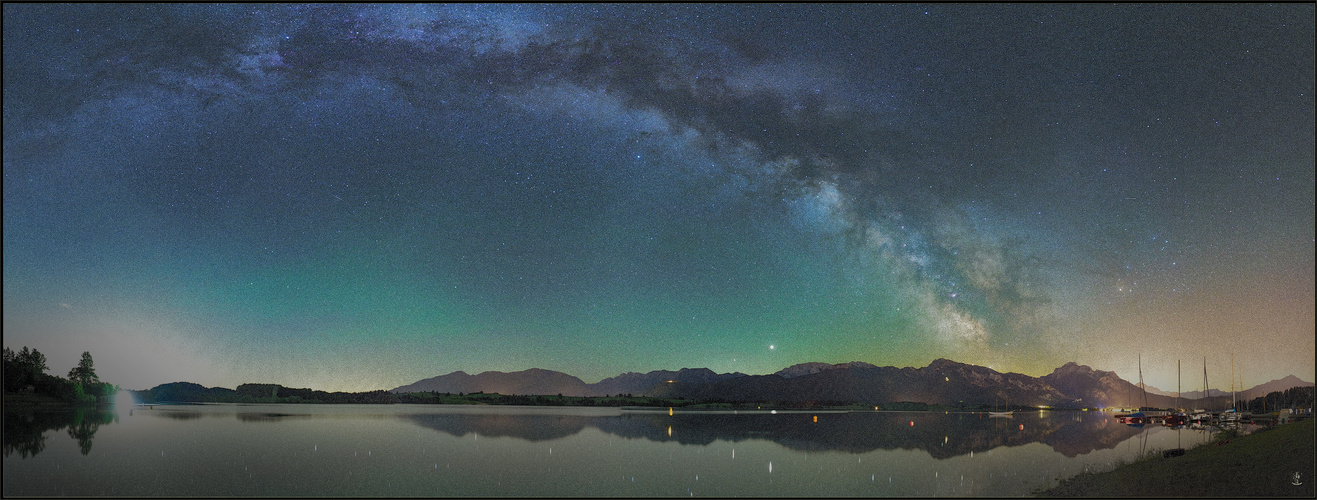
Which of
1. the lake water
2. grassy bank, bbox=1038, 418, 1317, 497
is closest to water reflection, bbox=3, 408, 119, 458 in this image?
the lake water

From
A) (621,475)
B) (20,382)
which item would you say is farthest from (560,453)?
(20,382)

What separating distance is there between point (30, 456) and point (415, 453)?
22.5m

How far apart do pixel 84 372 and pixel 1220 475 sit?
587 ft

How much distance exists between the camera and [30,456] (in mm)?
45062

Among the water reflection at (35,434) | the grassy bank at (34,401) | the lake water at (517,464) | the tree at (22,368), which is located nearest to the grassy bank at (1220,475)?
the lake water at (517,464)

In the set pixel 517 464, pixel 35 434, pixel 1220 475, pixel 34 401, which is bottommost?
pixel 34 401

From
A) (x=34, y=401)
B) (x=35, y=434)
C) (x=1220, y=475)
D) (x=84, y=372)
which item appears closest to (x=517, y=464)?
(x=1220, y=475)

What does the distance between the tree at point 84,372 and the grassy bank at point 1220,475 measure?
171114 mm

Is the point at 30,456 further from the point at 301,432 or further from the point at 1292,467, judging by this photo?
the point at 1292,467

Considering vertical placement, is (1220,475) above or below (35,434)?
above

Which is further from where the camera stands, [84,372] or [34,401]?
[84,372]

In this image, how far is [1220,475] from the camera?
36469 millimetres

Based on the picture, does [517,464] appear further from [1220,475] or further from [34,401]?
[34,401]

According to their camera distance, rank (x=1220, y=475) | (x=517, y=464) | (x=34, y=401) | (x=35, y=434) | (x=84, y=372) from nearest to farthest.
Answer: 1. (x=1220, y=475)
2. (x=517, y=464)
3. (x=35, y=434)
4. (x=34, y=401)
5. (x=84, y=372)
